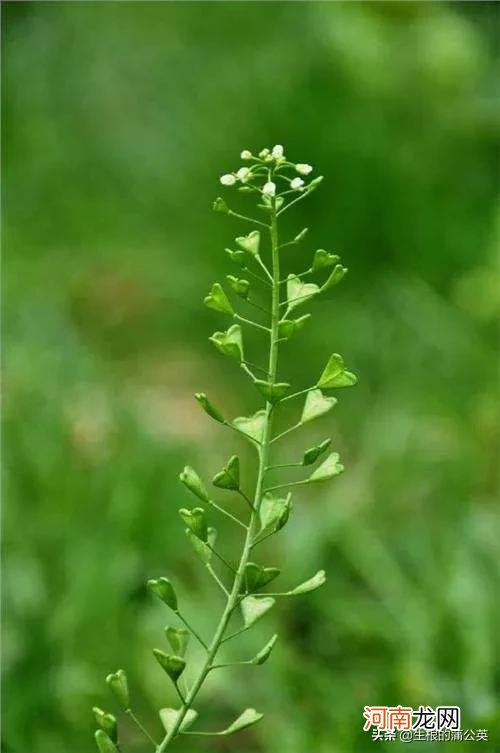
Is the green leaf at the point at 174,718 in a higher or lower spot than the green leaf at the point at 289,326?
lower

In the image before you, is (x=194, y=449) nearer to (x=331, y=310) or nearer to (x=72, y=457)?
(x=72, y=457)

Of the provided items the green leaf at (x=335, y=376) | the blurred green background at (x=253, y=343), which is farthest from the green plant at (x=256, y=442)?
the blurred green background at (x=253, y=343)

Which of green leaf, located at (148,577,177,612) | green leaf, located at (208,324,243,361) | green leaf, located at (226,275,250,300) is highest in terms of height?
green leaf, located at (226,275,250,300)

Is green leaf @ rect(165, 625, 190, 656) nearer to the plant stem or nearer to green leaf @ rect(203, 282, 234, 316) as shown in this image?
the plant stem

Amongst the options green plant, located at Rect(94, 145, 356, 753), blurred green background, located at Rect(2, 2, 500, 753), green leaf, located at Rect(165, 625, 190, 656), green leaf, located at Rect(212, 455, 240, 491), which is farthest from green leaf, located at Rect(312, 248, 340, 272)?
blurred green background, located at Rect(2, 2, 500, 753)

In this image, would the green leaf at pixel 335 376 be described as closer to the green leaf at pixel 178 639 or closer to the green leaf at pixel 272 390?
the green leaf at pixel 272 390

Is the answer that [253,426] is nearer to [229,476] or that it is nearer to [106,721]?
[229,476]

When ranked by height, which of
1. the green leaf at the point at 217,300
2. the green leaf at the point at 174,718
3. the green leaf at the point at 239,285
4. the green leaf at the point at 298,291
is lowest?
the green leaf at the point at 174,718
